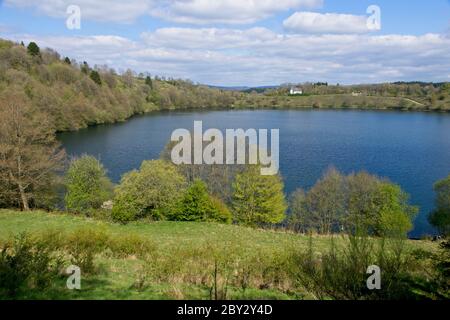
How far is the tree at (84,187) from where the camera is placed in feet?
100

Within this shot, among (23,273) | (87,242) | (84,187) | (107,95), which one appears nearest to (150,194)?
(84,187)

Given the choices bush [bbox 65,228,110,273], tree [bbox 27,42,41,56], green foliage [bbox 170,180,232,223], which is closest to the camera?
bush [bbox 65,228,110,273]

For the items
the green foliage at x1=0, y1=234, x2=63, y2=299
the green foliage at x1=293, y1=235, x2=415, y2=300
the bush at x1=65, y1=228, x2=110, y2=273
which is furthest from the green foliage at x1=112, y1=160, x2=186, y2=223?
the green foliage at x1=293, y1=235, x2=415, y2=300

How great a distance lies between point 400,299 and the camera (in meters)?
7.56

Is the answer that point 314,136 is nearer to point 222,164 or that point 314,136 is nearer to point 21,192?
point 222,164

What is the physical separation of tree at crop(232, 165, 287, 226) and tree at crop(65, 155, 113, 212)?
1164 cm

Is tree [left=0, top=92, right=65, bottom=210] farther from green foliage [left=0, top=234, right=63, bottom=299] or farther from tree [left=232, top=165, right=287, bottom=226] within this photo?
green foliage [left=0, top=234, right=63, bottom=299]

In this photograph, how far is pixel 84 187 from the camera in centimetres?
3102

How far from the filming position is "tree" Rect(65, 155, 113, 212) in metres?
30.6

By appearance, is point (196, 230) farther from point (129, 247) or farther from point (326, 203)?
point (326, 203)

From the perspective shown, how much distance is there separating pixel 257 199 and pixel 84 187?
1450 cm

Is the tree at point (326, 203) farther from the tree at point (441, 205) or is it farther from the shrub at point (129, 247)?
the shrub at point (129, 247)

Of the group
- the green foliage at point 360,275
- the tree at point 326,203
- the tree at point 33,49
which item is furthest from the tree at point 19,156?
the tree at point 33,49
